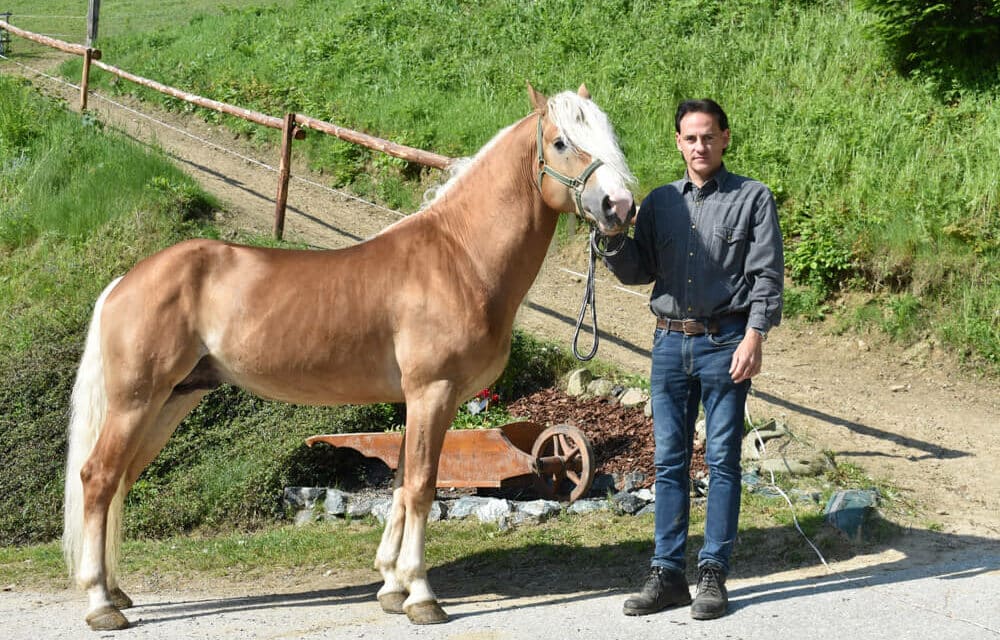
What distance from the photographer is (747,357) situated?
4.11m

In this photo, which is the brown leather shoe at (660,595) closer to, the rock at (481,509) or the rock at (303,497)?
the rock at (481,509)

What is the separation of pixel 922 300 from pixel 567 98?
5.75m

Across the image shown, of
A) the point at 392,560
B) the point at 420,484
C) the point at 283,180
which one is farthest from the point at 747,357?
the point at 283,180

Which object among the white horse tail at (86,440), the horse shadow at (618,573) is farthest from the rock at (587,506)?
the white horse tail at (86,440)

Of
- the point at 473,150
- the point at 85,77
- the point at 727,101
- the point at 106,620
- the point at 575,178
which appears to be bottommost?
the point at 106,620

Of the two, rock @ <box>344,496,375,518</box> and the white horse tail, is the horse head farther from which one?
rock @ <box>344,496,375,518</box>

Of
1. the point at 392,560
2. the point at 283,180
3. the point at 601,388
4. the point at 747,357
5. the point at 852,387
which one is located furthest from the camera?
the point at 283,180

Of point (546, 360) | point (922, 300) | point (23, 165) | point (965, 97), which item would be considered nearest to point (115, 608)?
Answer: point (546, 360)

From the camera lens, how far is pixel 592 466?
20.5 ft

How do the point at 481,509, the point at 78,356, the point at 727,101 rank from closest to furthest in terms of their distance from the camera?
the point at 481,509, the point at 78,356, the point at 727,101

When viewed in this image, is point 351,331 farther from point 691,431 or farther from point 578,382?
point 578,382

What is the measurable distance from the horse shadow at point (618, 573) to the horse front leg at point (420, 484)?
0.20 metres

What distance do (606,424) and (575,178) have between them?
3.39 meters

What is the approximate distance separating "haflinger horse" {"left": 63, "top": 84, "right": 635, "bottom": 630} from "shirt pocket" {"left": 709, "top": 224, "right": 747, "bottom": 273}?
691 mm
